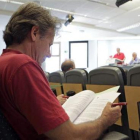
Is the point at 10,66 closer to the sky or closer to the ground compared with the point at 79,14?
closer to the ground

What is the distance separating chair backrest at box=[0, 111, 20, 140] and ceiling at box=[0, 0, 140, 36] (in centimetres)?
527

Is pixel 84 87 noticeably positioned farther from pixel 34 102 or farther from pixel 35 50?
pixel 34 102

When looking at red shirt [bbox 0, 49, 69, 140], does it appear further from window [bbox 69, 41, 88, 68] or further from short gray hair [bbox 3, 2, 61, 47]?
window [bbox 69, 41, 88, 68]

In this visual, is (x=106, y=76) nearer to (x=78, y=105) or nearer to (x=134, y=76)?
(x=134, y=76)

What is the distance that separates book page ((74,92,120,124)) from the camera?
3.05 feet

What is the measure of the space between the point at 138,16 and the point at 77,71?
6.43m

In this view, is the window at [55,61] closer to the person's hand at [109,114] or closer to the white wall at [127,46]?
the white wall at [127,46]

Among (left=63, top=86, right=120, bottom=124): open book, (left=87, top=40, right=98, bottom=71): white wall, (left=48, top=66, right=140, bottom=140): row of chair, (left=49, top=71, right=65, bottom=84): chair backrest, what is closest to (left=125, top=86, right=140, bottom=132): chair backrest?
(left=48, top=66, right=140, bottom=140): row of chair

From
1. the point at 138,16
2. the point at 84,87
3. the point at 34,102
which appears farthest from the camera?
the point at 138,16

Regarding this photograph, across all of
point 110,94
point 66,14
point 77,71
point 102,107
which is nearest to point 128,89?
point 110,94

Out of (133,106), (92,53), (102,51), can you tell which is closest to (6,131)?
(133,106)

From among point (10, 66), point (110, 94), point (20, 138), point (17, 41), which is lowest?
point (20, 138)

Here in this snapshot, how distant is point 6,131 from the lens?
0.73 metres

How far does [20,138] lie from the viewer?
76 centimetres
